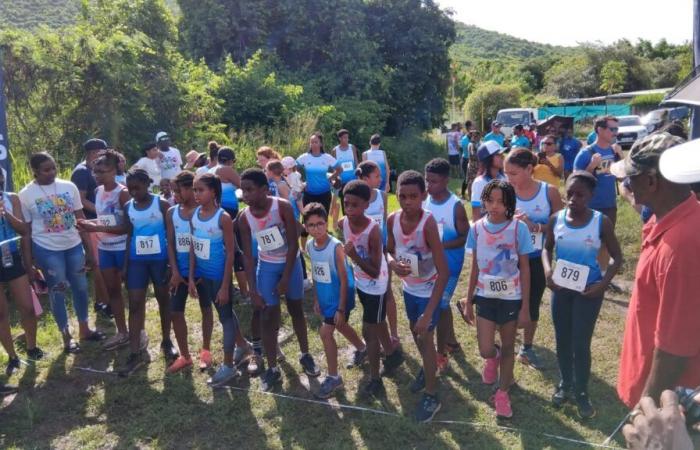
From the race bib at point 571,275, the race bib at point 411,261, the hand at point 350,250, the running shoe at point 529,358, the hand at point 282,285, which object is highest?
the hand at point 350,250

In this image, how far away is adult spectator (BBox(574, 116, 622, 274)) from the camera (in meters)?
6.02

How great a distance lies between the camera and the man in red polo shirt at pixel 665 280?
75.8 inches

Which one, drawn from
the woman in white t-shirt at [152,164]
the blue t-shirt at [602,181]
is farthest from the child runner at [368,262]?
the woman in white t-shirt at [152,164]

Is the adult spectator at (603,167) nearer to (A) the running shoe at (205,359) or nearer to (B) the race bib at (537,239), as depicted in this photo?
(B) the race bib at (537,239)

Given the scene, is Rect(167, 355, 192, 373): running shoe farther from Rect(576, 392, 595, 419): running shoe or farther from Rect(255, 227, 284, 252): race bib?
Rect(576, 392, 595, 419): running shoe

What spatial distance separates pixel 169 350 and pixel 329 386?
174cm

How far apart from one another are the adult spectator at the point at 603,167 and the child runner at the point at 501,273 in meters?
2.55

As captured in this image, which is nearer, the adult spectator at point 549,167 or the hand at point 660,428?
the hand at point 660,428

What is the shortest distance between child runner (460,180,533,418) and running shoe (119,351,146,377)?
305 cm

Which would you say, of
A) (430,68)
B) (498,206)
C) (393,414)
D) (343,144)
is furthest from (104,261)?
(430,68)

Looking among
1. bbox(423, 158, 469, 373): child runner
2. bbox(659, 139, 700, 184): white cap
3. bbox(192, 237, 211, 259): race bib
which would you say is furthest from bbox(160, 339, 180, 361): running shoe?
bbox(659, 139, 700, 184): white cap

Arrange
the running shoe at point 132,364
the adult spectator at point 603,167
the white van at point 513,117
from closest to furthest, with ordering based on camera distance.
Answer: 1. the running shoe at point 132,364
2. the adult spectator at point 603,167
3. the white van at point 513,117

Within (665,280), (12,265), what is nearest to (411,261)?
(665,280)

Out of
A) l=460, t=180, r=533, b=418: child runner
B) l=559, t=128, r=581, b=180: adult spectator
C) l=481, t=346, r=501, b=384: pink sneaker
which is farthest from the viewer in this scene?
l=559, t=128, r=581, b=180: adult spectator
